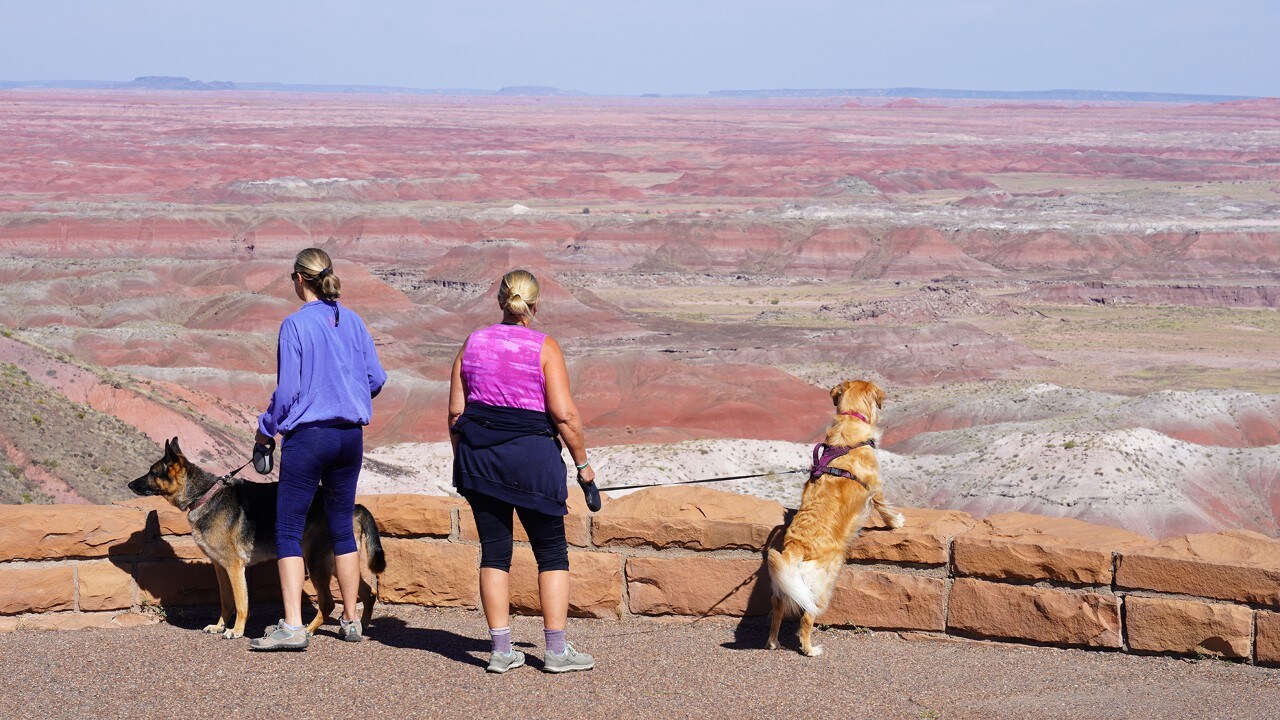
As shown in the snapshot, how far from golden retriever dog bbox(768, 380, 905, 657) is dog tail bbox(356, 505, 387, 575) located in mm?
1863

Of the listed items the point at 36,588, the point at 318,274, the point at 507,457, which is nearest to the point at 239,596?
the point at 36,588

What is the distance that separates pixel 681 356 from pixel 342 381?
128 ft

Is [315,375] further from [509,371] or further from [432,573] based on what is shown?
[432,573]

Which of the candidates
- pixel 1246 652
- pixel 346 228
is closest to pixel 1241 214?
pixel 346 228

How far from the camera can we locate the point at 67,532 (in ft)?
20.8

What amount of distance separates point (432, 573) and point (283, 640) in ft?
3.50

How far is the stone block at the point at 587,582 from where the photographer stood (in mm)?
6484

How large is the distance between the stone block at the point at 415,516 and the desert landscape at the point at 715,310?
10.8 metres

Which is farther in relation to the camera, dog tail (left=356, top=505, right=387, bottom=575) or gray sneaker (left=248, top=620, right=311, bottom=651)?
dog tail (left=356, top=505, right=387, bottom=575)

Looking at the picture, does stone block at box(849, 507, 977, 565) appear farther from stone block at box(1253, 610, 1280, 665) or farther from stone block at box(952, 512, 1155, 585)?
stone block at box(1253, 610, 1280, 665)

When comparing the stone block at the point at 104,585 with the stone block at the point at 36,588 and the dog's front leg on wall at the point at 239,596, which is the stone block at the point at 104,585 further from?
the dog's front leg on wall at the point at 239,596

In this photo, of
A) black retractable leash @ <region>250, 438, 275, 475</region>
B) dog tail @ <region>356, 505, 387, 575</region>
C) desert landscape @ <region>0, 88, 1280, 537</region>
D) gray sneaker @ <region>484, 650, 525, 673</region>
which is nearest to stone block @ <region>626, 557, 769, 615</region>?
gray sneaker @ <region>484, 650, 525, 673</region>

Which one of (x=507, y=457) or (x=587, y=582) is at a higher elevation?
(x=507, y=457)

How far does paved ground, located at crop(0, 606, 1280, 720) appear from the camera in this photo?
5102mm
